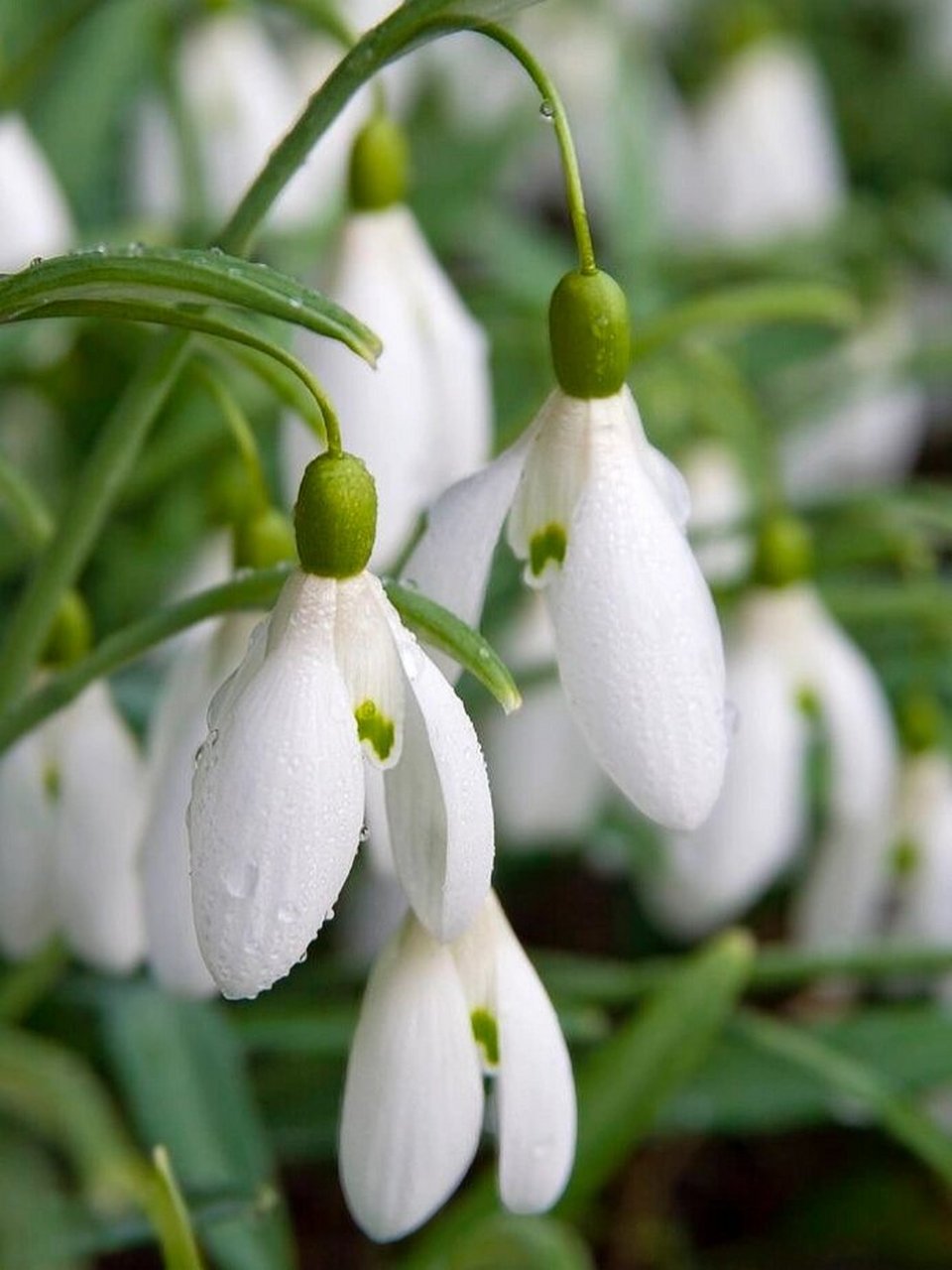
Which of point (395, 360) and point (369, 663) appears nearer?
point (369, 663)

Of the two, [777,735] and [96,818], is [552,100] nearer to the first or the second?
[96,818]

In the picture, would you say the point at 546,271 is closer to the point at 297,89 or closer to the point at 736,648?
the point at 297,89

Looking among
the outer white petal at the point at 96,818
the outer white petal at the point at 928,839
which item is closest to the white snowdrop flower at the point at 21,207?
the outer white petal at the point at 96,818

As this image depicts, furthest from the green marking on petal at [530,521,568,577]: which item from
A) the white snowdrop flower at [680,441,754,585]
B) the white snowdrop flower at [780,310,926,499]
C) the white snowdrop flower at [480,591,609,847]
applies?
the white snowdrop flower at [780,310,926,499]

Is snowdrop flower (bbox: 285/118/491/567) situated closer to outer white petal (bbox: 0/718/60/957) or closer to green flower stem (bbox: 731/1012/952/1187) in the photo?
outer white petal (bbox: 0/718/60/957)

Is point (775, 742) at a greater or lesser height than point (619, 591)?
lesser

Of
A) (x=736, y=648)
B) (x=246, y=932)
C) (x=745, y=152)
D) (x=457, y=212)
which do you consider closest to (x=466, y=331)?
(x=736, y=648)

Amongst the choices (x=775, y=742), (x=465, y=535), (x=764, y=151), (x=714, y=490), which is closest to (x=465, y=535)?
(x=465, y=535)
